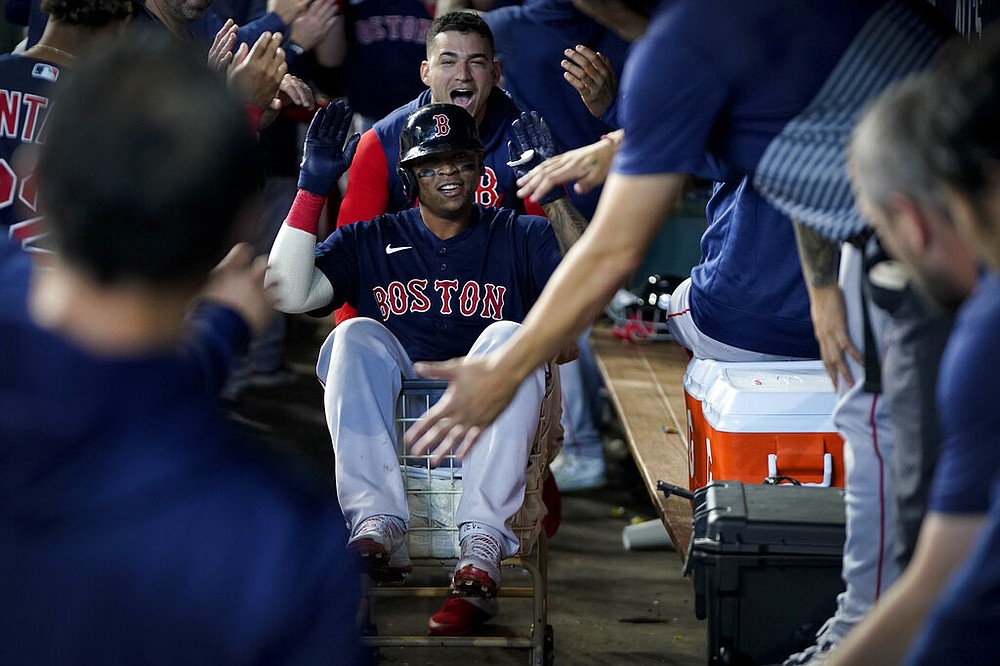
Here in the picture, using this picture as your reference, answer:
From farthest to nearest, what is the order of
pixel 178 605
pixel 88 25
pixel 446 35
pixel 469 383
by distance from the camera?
pixel 446 35 < pixel 88 25 < pixel 469 383 < pixel 178 605

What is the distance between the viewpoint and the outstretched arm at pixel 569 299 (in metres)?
2.04

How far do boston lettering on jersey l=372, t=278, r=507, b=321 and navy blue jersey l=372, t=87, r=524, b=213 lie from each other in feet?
1.57

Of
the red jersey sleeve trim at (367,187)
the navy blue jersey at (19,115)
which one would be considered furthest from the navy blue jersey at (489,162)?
the navy blue jersey at (19,115)

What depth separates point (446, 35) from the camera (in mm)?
4094

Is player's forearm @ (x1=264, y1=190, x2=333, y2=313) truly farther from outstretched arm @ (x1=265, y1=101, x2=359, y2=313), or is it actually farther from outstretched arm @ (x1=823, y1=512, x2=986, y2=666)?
outstretched arm @ (x1=823, y1=512, x2=986, y2=666)

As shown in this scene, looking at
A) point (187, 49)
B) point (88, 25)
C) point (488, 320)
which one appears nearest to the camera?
point (187, 49)

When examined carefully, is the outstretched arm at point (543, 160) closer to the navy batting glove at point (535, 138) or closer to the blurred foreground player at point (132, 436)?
the navy batting glove at point (535, 138)

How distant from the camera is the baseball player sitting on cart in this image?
299cm

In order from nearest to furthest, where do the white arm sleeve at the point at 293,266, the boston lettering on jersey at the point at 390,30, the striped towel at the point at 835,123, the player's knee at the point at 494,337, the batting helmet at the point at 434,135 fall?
1. the striped towel at the point at 835,123
2. the player's knee at the point at 494,337
3. the white arm sleeve at the point at 293,266
4. the batting helmet at the point at 434,135
5. the boston lettering on jersey at the point at 390,30

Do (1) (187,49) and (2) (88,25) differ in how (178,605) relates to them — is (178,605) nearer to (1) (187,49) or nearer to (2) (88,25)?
(1) (187,49)

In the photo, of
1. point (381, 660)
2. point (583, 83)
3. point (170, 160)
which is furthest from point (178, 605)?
point (583, 83)

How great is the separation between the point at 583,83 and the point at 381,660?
5.35ft

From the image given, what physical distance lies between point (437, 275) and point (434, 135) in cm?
36

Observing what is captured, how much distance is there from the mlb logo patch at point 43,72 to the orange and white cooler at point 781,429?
5.62 ft
